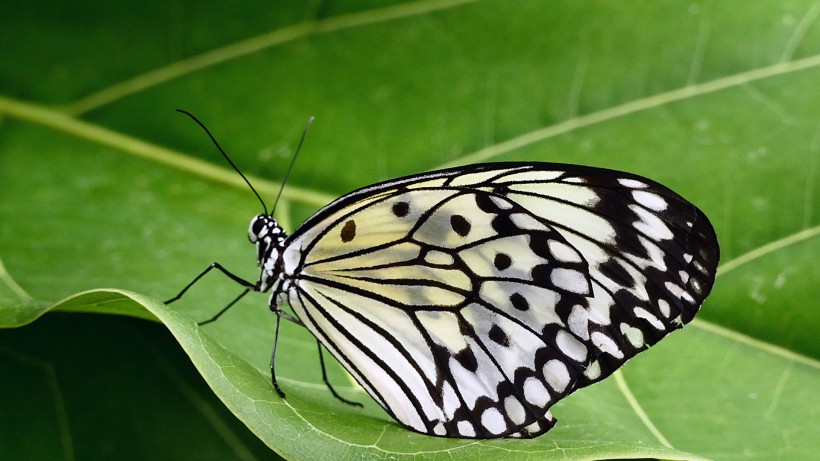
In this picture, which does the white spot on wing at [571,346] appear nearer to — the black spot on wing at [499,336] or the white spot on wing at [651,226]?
the black spot on wing at [499,336]

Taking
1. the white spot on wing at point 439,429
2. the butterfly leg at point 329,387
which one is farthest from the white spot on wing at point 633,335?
the butterfly leg at point 329,387

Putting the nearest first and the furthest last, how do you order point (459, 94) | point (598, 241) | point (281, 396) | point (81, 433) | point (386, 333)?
1. point (281, 396)
2. point (598, 241)
3. point (386, 333)
4. point (81, 433)
5. point (459, 94)

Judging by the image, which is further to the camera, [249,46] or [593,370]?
[249,46]

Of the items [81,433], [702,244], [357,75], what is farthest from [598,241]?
[81,433]

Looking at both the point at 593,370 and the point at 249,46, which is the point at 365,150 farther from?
the point at 593,370

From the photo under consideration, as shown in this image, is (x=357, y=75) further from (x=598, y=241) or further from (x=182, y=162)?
(x=598, y=241)

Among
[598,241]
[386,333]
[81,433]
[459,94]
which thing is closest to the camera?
[598,241]

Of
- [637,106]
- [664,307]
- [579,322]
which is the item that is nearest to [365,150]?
[637,106]
